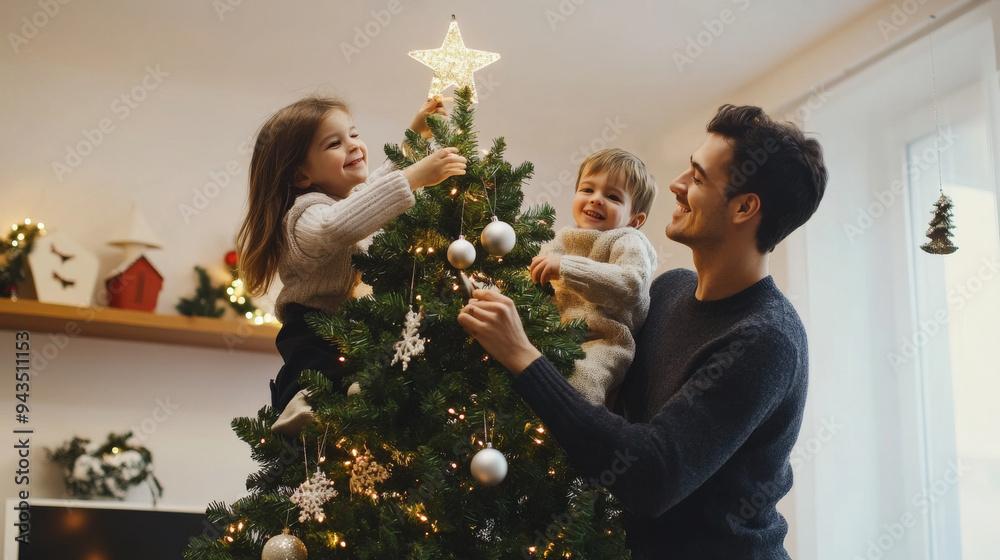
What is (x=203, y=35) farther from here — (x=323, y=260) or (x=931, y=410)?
(x=931, y=410)

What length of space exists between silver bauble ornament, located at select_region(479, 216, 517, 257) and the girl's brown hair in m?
0.50

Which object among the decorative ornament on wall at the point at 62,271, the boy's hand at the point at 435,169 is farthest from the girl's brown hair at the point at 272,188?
the decorative ornament on wall at the point at 62,271

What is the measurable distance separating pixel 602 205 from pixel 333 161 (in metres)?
0.57

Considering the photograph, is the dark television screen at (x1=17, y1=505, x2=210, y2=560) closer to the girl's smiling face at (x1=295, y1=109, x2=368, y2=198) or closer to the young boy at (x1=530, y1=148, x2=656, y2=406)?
the girl's smiling face at (x1=295, y1=109, x2=368, y2=198)

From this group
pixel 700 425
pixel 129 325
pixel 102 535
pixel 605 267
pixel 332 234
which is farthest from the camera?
pixel 129 325

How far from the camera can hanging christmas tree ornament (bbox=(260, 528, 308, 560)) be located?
1.28 m

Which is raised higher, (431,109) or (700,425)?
(431,109)

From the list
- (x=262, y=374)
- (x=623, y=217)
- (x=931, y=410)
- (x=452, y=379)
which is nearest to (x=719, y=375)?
(x=452, y=379)

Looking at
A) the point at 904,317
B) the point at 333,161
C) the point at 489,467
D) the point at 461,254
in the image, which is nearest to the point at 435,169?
the point at 461,254

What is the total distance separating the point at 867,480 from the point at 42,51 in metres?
4.01

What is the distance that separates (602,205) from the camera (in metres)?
1.81

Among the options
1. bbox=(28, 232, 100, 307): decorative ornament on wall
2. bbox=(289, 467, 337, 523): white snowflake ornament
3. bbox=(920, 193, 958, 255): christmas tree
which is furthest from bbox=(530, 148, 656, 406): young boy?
bbox=(28, 232, 100, 307): decorative ornament on wall

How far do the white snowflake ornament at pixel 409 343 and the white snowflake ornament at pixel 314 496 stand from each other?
22 cm

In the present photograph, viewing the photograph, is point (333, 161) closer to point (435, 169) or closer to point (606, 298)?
point (435, 169)
